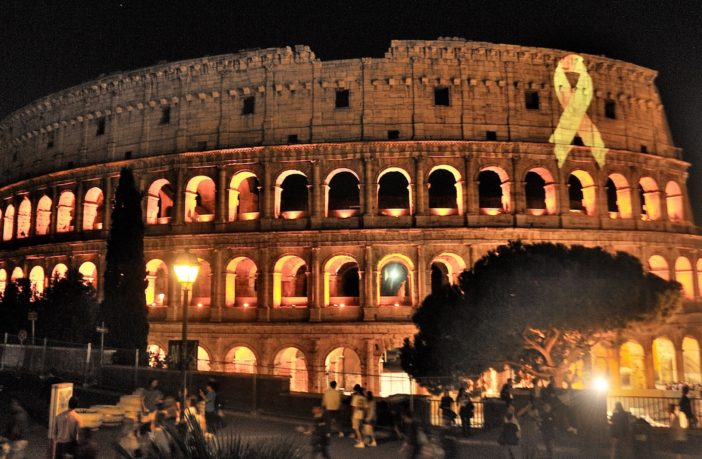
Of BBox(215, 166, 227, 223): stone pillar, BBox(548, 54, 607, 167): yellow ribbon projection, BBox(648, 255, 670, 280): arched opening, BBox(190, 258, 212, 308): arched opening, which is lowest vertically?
BBox(190, 258, 212, 308): arched opening

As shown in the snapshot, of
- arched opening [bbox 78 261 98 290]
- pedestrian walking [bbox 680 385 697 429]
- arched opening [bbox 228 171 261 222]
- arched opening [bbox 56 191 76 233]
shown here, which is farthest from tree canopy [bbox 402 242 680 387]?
arched opening [bbox 56 191 76 233]

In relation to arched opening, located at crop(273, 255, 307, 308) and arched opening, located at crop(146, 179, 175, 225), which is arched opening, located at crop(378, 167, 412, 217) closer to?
arched opening, located at crop(273, 255, 307, 308)

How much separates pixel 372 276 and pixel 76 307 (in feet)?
41.0

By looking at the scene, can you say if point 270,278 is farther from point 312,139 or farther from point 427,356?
point 427,356

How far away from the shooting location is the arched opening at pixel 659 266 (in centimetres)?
2833

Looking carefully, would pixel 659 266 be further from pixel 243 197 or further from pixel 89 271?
pixel 89 271

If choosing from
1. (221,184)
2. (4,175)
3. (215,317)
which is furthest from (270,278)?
(4,175)

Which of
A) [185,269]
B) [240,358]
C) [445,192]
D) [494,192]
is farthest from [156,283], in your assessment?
[494,192]

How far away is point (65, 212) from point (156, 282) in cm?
722

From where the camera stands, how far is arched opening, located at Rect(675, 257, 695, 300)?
2923cm

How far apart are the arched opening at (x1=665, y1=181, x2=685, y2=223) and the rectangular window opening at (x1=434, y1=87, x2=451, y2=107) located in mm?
12467

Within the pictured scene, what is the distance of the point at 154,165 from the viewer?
95.1 ft

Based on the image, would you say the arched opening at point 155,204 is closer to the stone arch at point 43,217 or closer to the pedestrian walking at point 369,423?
the stone arch at point 43,217

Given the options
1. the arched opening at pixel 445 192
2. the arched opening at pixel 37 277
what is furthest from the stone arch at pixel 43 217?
the arched opening at pixel 445 192
